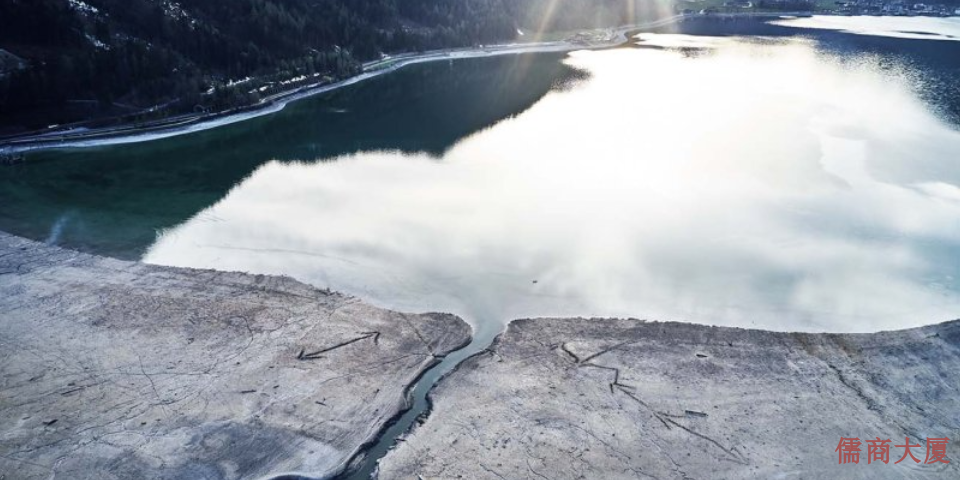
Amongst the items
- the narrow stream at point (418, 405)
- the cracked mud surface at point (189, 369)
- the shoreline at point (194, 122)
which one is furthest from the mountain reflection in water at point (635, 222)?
the shoreline at point (194, 122)

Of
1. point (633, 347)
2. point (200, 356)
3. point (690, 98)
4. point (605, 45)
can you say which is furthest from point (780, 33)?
point (200, 356)

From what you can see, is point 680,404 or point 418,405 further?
point 418,405

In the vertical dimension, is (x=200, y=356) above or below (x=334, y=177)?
below

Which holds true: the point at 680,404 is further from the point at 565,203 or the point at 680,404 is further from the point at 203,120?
the point at 203,120

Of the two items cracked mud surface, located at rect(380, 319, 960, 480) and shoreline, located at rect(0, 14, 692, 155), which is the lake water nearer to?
shoreline, located at rect(0, 14, 692, 155)

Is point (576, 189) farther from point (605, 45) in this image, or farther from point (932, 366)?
point (605, 45)

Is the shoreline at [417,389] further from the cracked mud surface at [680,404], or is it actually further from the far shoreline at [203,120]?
the far shoreline at [203,120]

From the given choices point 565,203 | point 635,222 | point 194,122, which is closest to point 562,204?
point 565,203
